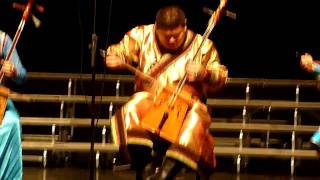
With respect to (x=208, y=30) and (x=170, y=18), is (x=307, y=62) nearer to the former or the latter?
(x=208, y=30)

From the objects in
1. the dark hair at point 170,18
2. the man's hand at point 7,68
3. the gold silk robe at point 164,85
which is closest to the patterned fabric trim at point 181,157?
the gold silk robe at point 164,85

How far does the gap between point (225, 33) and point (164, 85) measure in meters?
3.59

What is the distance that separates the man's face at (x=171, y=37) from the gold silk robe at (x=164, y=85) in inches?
2.0

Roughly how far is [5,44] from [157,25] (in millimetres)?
929

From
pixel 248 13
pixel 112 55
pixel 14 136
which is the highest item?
pixel 248 13

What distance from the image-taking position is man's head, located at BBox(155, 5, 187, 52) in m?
4.60

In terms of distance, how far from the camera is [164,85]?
184 inches

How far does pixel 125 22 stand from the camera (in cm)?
826

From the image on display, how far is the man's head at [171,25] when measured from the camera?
460cm

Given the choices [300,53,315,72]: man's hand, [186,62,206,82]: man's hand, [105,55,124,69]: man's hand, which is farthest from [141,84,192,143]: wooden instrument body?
[300,53,315,72]: man's hand

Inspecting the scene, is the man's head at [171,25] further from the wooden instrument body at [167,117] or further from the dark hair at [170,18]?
the wooden instrument body at [167,117]

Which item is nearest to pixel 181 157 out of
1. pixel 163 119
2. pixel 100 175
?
pixel 163 119

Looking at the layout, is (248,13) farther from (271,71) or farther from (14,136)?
(14,136)

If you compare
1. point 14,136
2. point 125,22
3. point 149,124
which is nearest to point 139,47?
point 149,124
